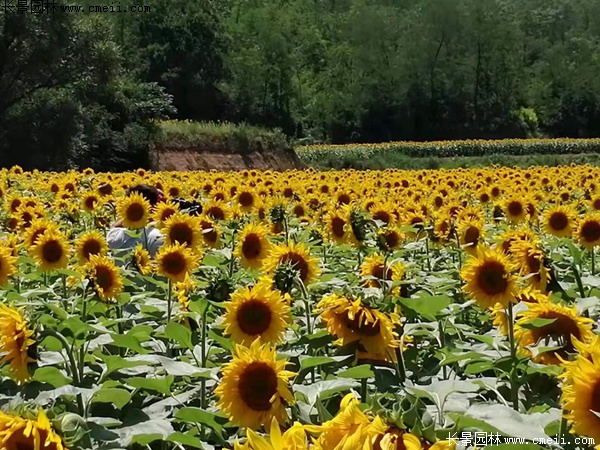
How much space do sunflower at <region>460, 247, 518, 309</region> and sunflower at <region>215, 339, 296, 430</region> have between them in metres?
0.91

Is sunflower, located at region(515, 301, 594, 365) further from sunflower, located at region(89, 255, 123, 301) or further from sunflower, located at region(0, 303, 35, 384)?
sunflower, located at region(89, 255, 123, 301)

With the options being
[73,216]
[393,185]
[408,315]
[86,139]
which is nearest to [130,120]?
[86,139]

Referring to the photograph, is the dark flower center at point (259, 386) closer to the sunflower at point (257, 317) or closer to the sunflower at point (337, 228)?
the sunflower at point (257, 317)

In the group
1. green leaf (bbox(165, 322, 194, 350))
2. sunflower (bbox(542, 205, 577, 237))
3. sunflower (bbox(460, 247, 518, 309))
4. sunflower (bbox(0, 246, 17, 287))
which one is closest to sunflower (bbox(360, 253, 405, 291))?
sunflower (bbox(460, 247, 518, 309))

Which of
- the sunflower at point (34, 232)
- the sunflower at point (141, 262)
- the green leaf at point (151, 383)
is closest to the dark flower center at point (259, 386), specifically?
the green leaf at point (151, 383)

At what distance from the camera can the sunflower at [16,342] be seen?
2074 mm

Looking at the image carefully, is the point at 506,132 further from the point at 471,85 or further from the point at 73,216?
the point at 73,216

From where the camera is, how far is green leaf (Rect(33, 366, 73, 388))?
211 centimetres

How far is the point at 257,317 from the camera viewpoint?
7.57ft

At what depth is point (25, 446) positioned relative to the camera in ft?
4.31

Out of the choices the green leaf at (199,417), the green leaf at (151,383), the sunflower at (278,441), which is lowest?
the green leaf at (151,383)

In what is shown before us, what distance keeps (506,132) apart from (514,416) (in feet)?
201

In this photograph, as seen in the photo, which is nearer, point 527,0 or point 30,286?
point 30,286

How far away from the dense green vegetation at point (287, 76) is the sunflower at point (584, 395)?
2222 centimetres
